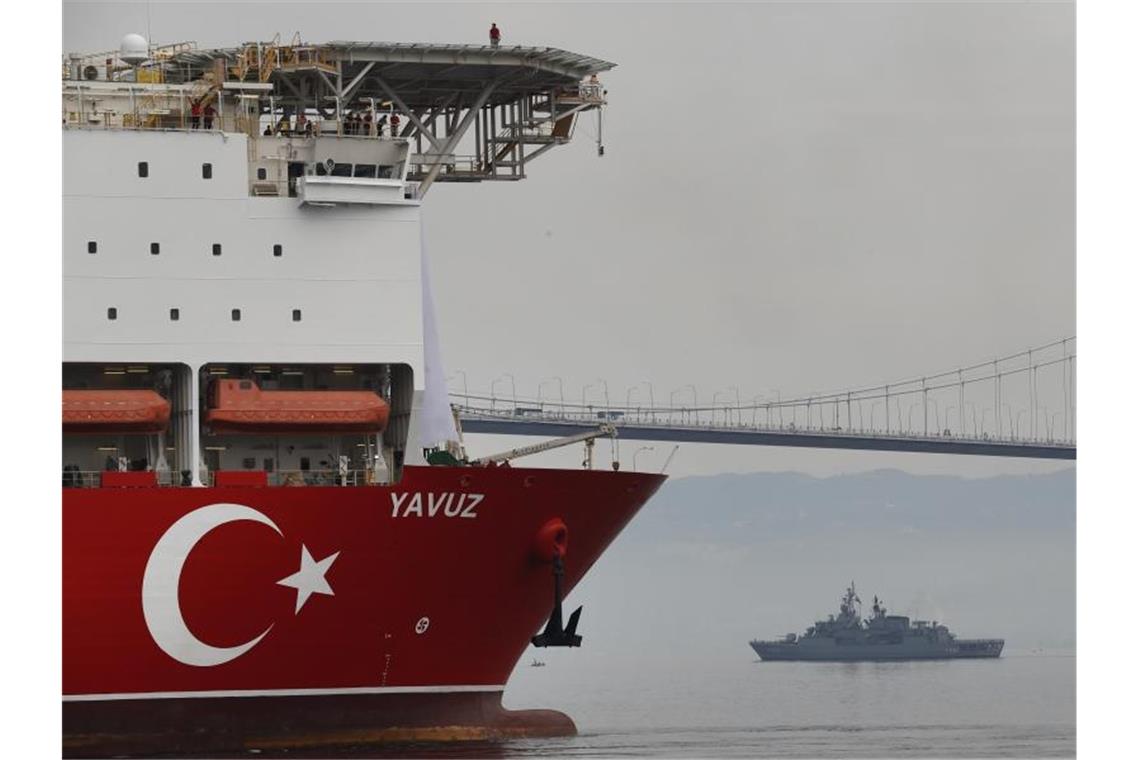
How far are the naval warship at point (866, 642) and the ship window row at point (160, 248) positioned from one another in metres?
73.7

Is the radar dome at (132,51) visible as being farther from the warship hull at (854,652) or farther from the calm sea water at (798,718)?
the warship hull at (854,652)

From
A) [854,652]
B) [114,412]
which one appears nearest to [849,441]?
[854,652]

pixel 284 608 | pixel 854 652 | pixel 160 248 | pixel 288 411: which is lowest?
pixel 854 652

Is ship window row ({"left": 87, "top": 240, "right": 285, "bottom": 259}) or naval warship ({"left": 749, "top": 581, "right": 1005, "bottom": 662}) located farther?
naval warship ({"left": 749, "top": 581, "right": 1005, "bottom": 662})

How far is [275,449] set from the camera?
3262 cm

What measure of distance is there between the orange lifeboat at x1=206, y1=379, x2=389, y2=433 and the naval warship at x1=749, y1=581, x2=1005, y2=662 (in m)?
73.6

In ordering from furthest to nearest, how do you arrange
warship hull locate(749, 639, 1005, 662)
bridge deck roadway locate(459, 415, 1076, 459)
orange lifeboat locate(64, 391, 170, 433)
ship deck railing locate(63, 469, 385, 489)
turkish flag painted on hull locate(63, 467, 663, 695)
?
1. warship hull locate(749, 639, 1005, 662)
2. bridge deck roadway locate(459, 415, 1076, 459)
3. ship deck railing locate(63, 469, 385, 489)
4. orange lifeboat locate(64, 391, 170, 433)
5. turkish flag painted on hull locate(63, 467, 663, 695)

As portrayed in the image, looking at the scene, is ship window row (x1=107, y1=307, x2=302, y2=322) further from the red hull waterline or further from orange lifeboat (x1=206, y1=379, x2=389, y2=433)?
the red hull waterline

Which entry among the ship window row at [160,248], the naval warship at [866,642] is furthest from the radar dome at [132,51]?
the naval warship at [866,642]

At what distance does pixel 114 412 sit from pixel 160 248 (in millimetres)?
2282

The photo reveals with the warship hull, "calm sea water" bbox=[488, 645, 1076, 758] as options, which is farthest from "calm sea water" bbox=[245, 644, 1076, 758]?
the warship hull

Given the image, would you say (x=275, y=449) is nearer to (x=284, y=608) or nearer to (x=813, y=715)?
(x=284, y=608)

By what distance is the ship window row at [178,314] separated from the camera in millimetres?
31844

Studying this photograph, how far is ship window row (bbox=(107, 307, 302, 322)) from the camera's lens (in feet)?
104
